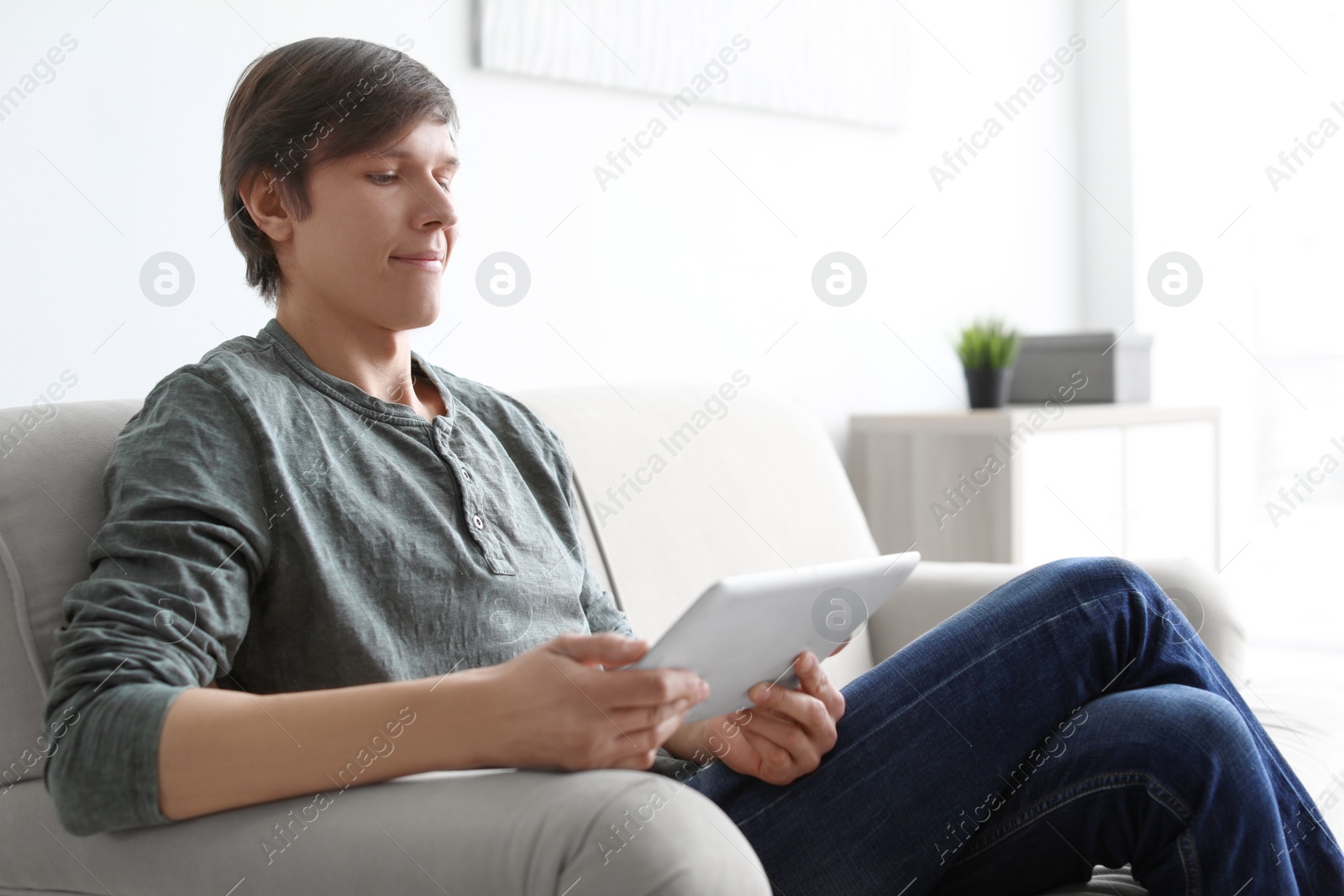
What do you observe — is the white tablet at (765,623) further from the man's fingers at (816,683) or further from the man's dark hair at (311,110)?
the man's dark hair at (311,110)

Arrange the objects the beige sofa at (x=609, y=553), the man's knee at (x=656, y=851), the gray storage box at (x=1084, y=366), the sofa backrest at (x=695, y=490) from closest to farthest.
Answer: the man's knee at (x=656, y=851)
the beige sofa at (x=609, y=553)
the sofa backrest at (x=695, y=490)
the gray storage box at (x=1084, y=366)

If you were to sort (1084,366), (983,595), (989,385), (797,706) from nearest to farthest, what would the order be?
1. (797,706)
2. (983,595)
3. (989,385)
4. (1084,366)

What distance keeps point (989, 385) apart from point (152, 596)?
2.22 m

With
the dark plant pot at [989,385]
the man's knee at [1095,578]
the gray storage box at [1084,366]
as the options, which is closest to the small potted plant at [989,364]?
the dark plant pot at [989,385]

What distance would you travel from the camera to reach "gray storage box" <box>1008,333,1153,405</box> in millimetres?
2941

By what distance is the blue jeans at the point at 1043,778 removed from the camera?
1000 mm

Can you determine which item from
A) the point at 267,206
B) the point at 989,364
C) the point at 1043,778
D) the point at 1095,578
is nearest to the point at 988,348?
the point at 989,364

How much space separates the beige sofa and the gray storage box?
1.09 m

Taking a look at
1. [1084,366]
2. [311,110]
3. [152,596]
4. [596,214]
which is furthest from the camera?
[1084,366]

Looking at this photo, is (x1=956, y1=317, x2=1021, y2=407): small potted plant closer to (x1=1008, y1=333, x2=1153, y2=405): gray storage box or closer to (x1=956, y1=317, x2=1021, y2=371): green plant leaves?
(x1=956, y1=317, x2=1021, y2=371): green plant leaves

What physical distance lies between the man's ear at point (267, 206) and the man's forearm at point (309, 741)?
0.53 metres

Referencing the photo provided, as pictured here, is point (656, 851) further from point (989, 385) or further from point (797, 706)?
point (989, 385)

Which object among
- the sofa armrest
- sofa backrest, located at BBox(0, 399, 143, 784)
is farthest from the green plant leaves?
sofa backrest, located at BBox(0, 399, 143, 784)

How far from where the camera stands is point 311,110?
1115mm
